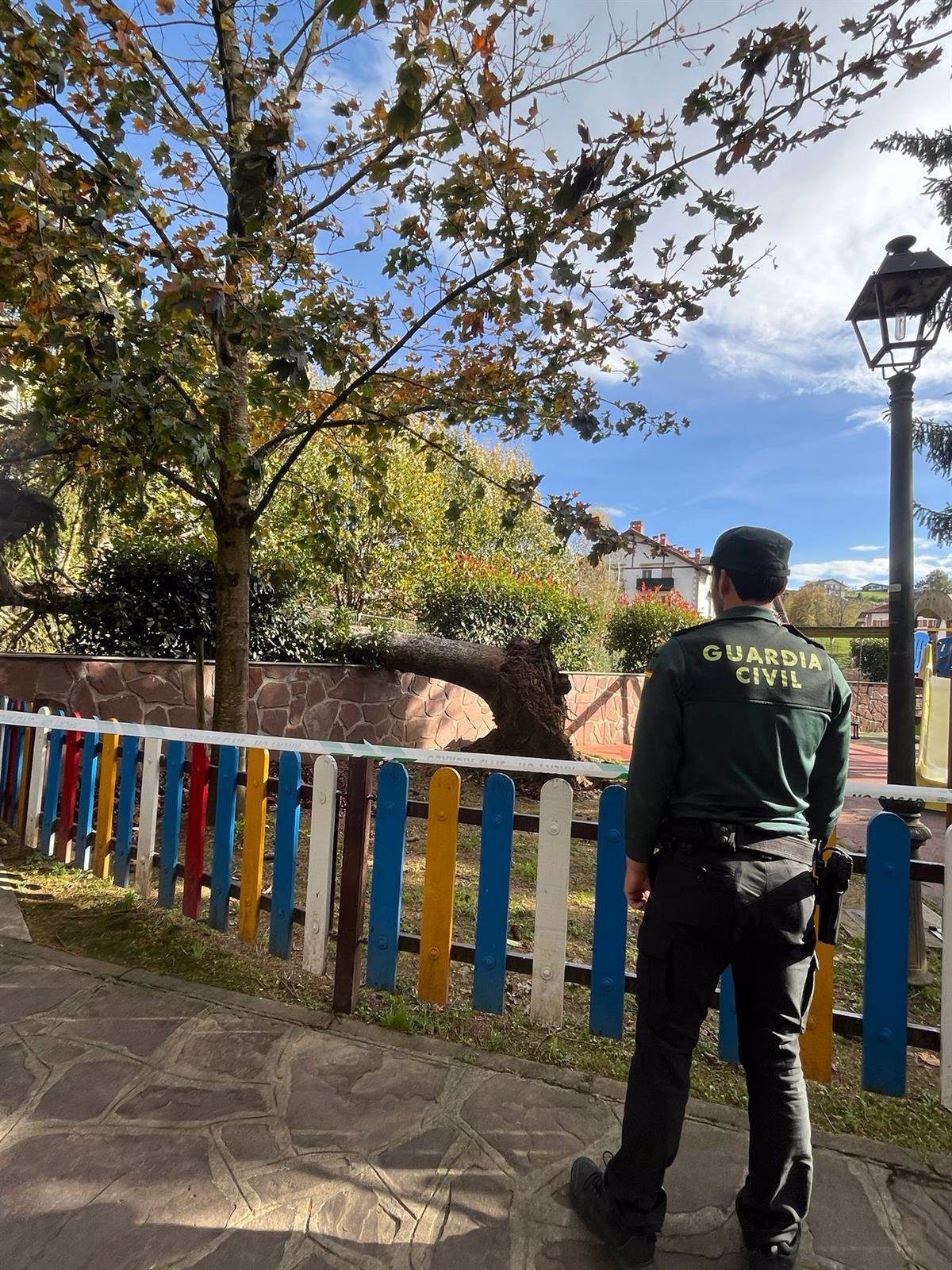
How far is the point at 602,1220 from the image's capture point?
5.99 ft

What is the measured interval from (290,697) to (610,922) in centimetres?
622

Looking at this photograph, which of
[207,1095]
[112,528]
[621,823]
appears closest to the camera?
[207,1095]

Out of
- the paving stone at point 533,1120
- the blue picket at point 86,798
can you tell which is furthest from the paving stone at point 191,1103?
the blue picket at point 86,798

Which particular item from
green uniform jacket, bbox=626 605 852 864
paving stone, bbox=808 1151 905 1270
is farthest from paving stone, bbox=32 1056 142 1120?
paving stone, bbox=808 1151 905 1270

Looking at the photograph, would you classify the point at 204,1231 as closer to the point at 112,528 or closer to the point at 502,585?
the point at 112,528

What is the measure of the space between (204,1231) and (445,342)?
499 centimetres

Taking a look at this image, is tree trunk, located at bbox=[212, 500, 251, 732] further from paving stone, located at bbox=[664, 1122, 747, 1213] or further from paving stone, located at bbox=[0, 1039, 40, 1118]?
paving stone, located at bbox=[664, 1122, 747, 1213]

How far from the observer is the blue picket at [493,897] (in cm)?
265

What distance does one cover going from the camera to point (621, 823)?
251cm

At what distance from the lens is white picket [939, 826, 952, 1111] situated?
7.36 ft

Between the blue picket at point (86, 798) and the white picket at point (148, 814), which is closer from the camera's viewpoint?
the white picket at point (148, 814)

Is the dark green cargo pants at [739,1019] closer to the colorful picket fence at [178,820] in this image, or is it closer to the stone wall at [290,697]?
the colorful picket fence at [178,820]

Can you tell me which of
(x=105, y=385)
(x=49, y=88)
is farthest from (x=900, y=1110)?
(x=49, y=88)

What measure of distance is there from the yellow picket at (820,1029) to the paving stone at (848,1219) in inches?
9.8
